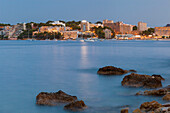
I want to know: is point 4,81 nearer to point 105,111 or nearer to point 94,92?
point 94,92

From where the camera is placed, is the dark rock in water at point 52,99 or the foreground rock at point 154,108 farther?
the dark rock in water at point 52,99

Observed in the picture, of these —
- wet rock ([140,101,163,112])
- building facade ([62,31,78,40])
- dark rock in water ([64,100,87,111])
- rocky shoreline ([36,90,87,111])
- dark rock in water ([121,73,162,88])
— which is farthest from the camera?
building facade ([62,31,78,40])

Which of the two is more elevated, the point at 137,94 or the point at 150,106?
the point at 150,106

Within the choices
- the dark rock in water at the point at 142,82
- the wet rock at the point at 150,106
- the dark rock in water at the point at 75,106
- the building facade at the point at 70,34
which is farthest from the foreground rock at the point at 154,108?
the building facade at the point at 70,34

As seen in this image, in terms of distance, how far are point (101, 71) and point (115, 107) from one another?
7453mm

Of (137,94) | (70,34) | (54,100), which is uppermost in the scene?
(70,34)

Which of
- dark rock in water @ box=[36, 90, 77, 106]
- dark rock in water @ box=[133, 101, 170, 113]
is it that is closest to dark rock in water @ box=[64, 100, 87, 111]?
dark rock in water @ box=[36, 90, 77, 106]

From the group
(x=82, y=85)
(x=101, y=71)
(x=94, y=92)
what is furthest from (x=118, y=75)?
(x=94, y=92)

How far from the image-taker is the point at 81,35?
610 ft

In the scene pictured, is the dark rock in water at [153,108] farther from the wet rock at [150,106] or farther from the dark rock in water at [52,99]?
the dark rock in water at [52,99]

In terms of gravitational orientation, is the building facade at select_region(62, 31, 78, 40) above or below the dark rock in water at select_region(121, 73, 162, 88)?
above

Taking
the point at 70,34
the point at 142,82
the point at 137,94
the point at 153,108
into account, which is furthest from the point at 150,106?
the point at 70,34

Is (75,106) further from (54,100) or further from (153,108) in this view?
(153,108)

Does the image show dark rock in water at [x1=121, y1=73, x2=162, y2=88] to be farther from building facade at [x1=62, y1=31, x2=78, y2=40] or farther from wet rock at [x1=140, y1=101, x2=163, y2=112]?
building facade at [x1=62, y1=31, x2=78, y2=40]
